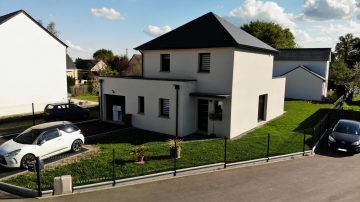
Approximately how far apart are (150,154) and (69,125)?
4.18 metres

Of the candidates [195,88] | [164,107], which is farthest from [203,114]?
[164,107]

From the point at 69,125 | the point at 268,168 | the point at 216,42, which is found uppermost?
the point at 216,42

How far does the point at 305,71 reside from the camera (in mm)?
33219

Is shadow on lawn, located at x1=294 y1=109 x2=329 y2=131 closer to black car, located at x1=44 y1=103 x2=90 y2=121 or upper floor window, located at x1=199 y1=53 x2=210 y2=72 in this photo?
upper floor window, located at x1=199 y1=53 x2=210 y2=72

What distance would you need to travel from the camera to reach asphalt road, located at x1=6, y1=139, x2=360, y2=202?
26.2 ft

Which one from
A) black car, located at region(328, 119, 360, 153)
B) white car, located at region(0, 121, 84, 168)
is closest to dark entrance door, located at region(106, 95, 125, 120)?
white car, located at region(0, 121, 84, 168)

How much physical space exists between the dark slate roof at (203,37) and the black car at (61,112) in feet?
22.7

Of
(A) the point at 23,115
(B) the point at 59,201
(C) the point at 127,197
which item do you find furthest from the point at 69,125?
(A) the point at 23,115

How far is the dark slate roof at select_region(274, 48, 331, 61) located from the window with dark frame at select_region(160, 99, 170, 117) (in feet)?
91.4

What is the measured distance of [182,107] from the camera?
49.5 ft

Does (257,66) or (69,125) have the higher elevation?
(257,66)

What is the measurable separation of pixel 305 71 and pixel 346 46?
4283 centimetres

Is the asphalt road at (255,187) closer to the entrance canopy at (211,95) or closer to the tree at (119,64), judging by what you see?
the entrance canopy at (211,95)

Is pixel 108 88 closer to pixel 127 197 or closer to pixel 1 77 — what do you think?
pixel 1 77
